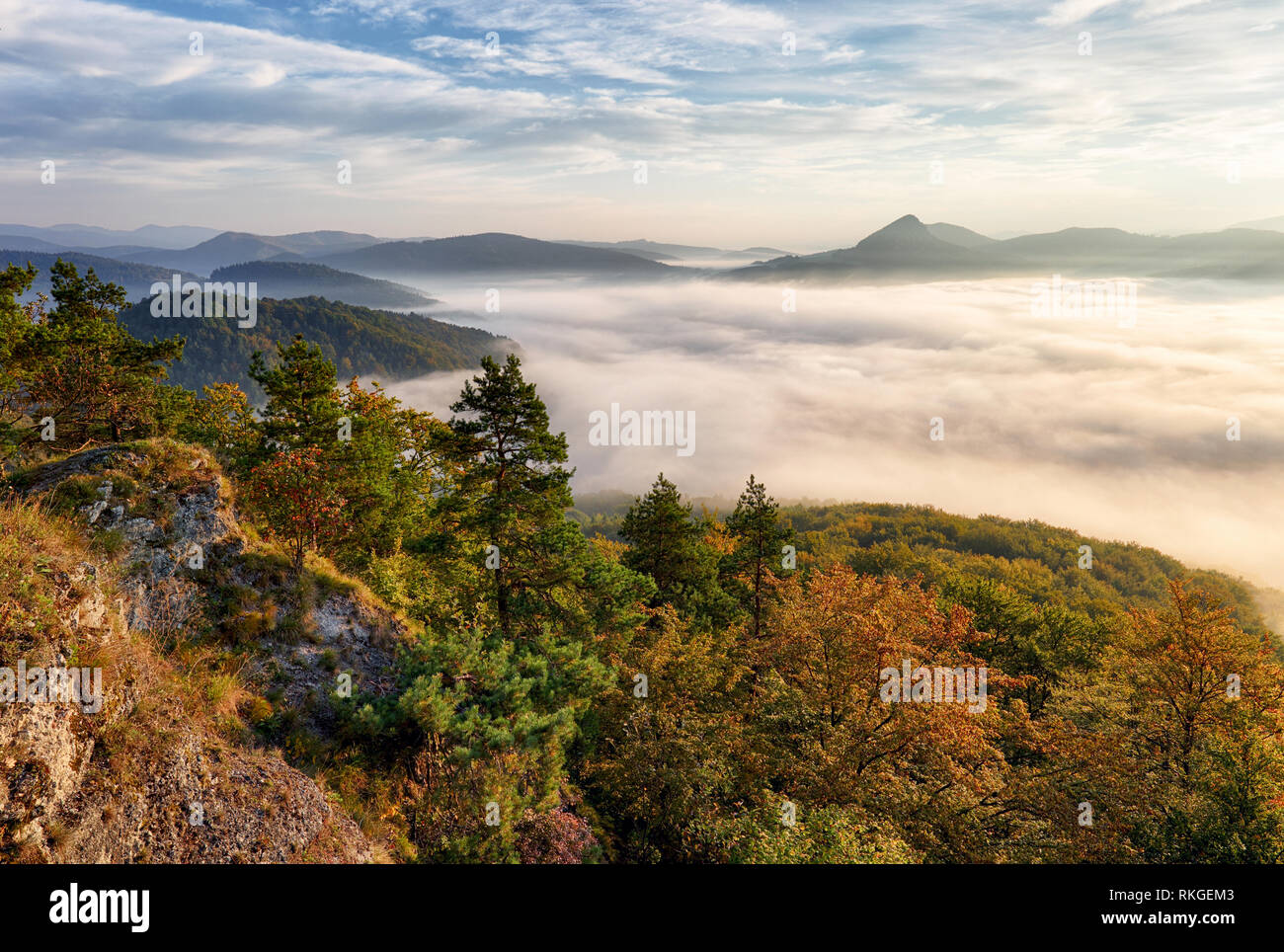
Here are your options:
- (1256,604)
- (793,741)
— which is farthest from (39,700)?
(1256,604)

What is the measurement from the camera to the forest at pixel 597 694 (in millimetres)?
15008

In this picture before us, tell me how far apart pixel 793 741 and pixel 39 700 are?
71.5ft

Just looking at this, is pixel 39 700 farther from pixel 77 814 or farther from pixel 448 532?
pixel 448 532

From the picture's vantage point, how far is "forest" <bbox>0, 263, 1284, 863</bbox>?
1501 cm

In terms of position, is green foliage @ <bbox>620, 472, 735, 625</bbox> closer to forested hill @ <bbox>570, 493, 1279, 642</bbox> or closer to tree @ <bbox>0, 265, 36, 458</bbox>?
tree @ <bbox>0, 265, 36, 458</bbox>

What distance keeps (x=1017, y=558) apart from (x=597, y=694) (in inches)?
6640

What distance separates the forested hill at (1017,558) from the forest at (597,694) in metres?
66.9

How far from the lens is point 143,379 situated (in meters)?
28.1

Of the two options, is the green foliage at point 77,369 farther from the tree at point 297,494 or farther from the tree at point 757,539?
the tree at point 757,539

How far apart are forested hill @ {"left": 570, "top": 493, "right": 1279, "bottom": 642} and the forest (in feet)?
219

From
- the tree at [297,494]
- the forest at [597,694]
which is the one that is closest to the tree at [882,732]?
the forest at [597,694]


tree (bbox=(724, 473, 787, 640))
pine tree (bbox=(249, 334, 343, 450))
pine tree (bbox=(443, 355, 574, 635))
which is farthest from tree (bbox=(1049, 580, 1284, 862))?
pine tree (bbox=(249, 334, 343, 450))

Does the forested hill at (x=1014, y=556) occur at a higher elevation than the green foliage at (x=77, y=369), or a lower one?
lower

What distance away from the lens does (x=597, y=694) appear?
1920 cm
